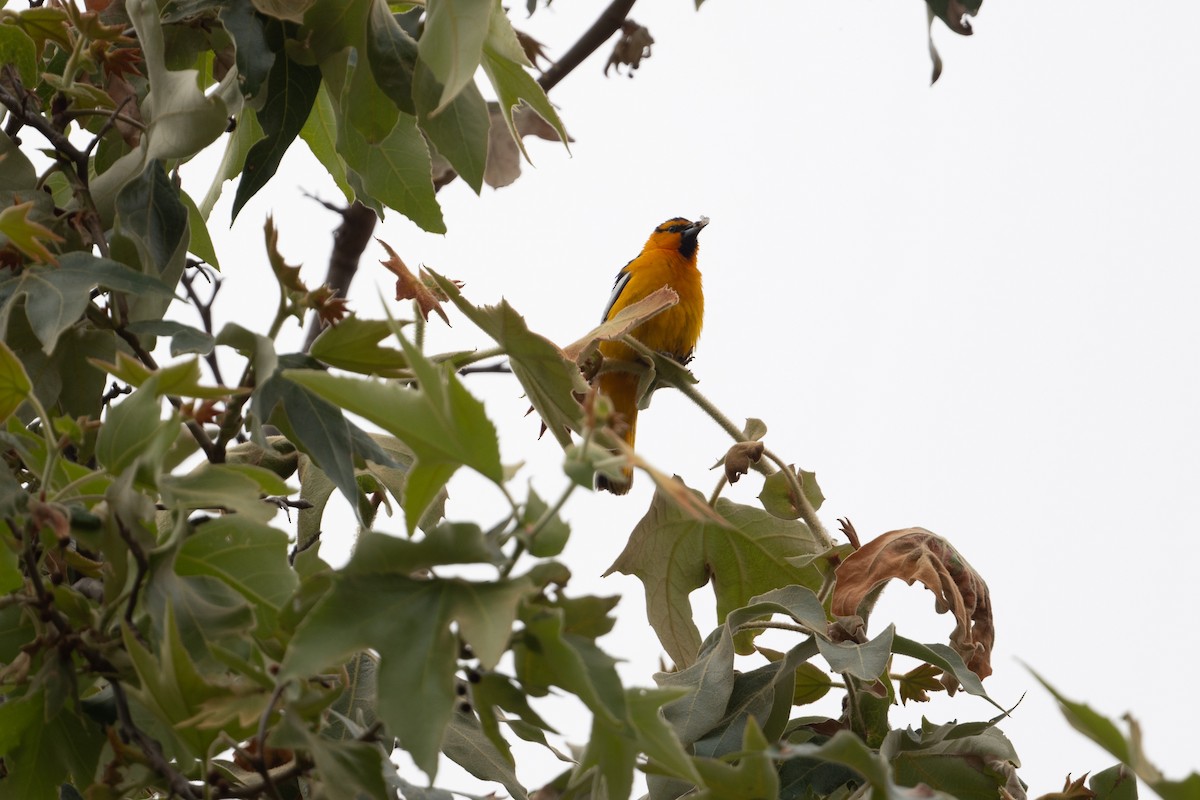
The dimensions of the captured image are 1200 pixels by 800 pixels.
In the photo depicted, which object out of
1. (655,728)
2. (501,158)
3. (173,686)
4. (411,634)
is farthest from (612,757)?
(501,158)

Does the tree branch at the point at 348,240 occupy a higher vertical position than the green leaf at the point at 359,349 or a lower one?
higher

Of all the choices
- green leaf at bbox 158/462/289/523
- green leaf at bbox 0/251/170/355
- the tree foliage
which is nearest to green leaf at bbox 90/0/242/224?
the tree foliage

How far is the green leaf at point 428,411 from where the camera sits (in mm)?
719

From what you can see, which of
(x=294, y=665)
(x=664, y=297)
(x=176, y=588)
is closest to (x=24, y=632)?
(x=176, y=588)

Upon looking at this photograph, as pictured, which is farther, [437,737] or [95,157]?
[95,157]

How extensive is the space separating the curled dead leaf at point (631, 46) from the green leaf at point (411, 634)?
1.68 metres

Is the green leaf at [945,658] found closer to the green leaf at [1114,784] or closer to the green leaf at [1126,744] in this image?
the green leaf at [1114,784]

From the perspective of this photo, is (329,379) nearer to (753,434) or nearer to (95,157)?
(95,157)

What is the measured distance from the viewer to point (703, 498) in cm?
139

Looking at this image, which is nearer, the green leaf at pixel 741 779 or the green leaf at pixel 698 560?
the green leaf at pixel 741 779

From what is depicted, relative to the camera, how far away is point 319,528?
145 cm

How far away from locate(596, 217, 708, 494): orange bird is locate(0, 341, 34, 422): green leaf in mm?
3111

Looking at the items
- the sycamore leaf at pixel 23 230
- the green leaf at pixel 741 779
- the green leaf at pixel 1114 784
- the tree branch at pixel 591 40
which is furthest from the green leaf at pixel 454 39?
the tree branch at pixel 591 40

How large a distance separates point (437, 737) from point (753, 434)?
0.87 metres
